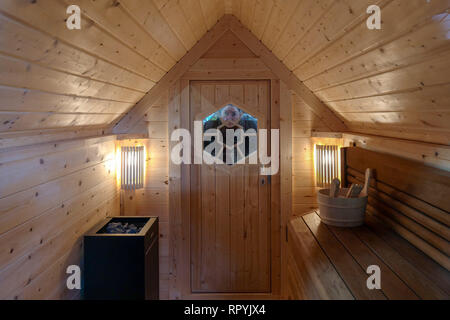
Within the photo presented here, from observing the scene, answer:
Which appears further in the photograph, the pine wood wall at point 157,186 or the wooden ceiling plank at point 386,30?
the pine wood wall at point 157,186

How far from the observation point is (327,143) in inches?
105

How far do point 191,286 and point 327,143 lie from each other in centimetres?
170

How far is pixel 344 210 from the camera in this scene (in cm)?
165

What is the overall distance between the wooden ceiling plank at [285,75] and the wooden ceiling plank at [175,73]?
0.50 ft

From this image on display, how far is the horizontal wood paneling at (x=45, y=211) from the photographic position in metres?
1.33

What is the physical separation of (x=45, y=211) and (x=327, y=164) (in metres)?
1.99

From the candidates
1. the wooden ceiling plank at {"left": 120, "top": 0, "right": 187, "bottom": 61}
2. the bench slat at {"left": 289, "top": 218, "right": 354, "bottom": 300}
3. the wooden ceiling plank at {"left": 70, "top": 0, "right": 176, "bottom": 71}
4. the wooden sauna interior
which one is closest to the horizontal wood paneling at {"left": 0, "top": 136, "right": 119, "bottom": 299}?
the wooden sauna interior

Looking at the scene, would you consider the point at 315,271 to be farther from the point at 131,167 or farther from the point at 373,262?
the point at 131,167

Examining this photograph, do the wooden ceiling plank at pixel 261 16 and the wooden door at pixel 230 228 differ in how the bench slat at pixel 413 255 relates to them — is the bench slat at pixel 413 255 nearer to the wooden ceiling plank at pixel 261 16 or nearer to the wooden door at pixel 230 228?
the wooden door at pixel 230 228

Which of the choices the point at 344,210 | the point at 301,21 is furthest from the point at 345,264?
the point at 301,21

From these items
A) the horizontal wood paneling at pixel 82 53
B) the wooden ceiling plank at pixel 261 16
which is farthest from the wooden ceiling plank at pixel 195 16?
the wooden ceiling plank at pixel 261 16

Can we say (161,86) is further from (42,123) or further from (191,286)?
(191,286)
